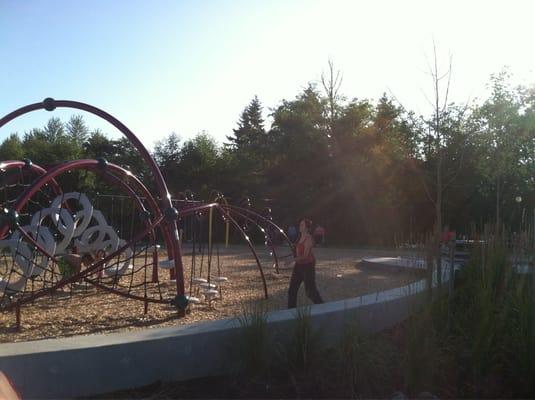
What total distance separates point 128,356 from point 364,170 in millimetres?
32505

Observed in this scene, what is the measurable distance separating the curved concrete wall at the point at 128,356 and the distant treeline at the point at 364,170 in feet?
74.9

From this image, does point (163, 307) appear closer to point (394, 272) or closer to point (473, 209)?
point (394, 272)

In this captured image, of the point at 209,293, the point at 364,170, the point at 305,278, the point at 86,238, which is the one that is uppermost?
the point at 364,170

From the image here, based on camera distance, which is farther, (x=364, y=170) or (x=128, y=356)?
(x=364, y=170)

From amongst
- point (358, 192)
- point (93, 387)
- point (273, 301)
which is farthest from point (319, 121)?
point (93, 387)

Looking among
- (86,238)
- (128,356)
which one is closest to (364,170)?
(86,238)

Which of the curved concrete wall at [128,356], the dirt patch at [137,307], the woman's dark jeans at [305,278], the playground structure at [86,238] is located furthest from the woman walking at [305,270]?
the curved concrete wall at [128,356]

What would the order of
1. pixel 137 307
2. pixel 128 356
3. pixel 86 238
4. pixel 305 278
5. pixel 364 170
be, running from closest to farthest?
1. pixel 128 356
2. pixel 305 278
3. pixel 137 307
4. pixel 86 238
5. pixel 364 170

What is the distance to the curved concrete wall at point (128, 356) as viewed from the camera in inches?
167

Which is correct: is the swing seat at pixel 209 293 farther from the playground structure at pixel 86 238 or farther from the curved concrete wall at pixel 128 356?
the curved concrete wall at pixel 128 356

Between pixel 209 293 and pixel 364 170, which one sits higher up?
pixel 364 170

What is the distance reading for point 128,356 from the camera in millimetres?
4621

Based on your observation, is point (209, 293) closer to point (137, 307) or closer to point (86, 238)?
point (137, 307)

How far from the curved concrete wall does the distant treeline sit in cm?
2284
